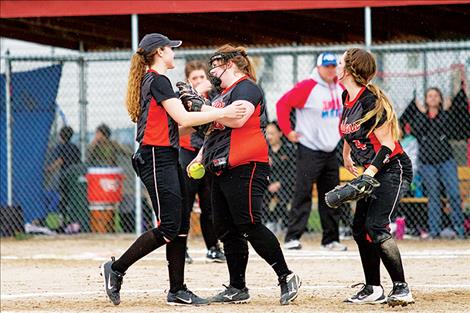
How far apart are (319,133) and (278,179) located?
255cm

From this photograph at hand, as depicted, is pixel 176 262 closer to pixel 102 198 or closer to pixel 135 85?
pixel 135 85

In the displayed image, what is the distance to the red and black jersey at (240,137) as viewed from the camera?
7.46m

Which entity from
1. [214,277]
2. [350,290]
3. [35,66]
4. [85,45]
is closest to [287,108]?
[214,277]

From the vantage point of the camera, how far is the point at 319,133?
1216 centimetres

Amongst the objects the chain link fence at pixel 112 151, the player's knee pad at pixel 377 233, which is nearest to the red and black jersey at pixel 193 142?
the player's knee pad at pixel 377 233

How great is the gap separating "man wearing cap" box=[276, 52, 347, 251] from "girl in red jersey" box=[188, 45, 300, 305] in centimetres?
449

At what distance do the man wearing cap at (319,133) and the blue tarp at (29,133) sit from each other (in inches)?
176

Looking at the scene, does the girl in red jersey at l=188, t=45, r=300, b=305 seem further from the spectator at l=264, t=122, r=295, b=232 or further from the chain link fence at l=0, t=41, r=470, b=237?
the spectator at l=264, t=122, r=295, b=232

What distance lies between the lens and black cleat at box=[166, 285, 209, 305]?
7.57 meters

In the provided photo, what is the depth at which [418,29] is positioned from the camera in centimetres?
1731

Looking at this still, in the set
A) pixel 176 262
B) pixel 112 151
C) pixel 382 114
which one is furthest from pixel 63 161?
pixel 382 114

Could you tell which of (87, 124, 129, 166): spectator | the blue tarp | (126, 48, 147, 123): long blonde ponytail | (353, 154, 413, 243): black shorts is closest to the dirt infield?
(353, 154, 413, 243): black shorts

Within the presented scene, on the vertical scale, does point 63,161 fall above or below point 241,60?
below

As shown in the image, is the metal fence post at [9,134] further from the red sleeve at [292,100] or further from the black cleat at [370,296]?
the black cleat at [370,296]
